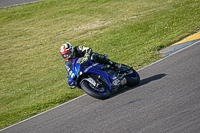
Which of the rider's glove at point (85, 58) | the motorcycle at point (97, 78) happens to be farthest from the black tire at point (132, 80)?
the rider's glove at point (85, 58)

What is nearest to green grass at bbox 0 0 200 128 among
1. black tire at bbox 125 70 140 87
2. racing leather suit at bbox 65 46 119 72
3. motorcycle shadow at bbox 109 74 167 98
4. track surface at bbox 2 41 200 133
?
track surface at bbox 2 41 200 133

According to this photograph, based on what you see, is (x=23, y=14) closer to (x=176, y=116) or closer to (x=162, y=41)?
(x=162, y=41)

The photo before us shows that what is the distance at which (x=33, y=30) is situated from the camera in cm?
2342

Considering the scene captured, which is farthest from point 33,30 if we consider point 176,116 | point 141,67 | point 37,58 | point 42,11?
point 176,116

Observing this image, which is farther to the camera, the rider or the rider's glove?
the rider

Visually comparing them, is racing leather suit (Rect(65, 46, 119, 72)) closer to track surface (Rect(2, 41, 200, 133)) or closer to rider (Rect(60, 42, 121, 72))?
rider (Rect(60, 42, 121, 72))

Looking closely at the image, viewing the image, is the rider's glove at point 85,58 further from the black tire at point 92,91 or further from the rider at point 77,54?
the black tire at point 92,91

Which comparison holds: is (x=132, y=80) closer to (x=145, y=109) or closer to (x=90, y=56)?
(x=90, y=56)

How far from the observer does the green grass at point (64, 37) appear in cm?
1179

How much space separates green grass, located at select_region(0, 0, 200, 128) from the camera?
11.8m

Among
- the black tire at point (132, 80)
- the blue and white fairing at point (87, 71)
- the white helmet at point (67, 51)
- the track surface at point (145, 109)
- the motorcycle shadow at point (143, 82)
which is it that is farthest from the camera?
the motorcycle shadow at point (143, 82)

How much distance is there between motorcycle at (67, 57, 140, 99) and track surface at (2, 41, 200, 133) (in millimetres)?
256

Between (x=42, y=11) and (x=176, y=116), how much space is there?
77.8ft

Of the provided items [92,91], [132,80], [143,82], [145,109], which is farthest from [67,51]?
[145,109]
